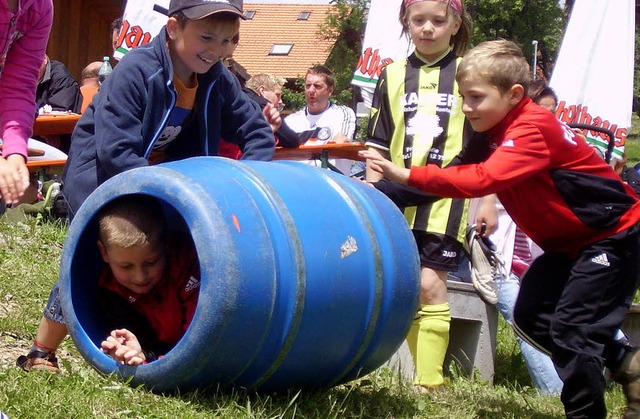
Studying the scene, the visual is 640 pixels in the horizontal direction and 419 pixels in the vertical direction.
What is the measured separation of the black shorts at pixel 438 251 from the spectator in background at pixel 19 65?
1988 mm

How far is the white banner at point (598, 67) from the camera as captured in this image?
7.94 m

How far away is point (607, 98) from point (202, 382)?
17.6 ft

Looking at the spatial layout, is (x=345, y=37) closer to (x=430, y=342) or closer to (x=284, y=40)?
(x=284, y=40)

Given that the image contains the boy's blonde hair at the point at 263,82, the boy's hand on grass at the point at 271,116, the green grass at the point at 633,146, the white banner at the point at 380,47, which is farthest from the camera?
the green grass at the point at 633,146

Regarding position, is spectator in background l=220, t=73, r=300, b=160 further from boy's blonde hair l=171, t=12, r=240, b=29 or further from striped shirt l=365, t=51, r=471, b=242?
boy's blonde hair l=171, t=12, r=240, b=29

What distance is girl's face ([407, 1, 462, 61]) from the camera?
4.79 meters

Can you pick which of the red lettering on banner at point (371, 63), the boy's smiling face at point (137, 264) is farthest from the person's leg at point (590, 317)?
the red lettering on banner at point (371, 63)

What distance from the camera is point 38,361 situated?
3.97 metres

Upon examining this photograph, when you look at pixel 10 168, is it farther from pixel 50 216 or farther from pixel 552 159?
pixel 50 216

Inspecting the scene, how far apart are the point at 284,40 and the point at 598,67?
49902 mm

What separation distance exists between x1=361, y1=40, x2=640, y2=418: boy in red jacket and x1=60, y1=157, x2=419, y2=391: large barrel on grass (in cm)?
30

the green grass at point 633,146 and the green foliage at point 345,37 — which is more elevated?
the green foliage at point 345,37

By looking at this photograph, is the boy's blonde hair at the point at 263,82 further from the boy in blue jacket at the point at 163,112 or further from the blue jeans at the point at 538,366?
the boy in blue jacket at the point at 163,112

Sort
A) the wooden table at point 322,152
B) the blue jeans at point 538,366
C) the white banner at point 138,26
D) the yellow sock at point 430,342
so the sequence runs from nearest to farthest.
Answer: the yellow sock at point 430,342 → the blue jeans at point 538,366 → the white banner at point 138,26 → the wooden table at point 322,152
